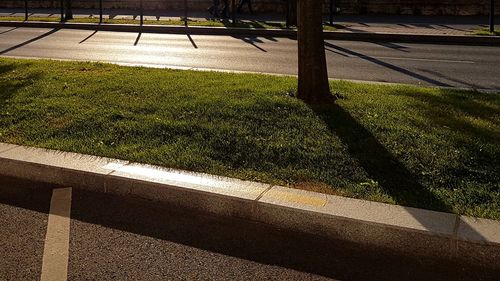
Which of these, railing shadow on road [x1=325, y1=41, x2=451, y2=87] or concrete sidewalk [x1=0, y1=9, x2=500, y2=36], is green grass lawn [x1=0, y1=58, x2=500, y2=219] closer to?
railing shadow on road [x1=325, y1=41, x2=451, y2=87]

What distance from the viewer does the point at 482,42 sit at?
16.0m

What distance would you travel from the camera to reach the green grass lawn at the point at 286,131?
15.5 feet

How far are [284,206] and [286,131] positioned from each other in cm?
195

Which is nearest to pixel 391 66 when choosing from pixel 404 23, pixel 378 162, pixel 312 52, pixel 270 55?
pixel 270 55

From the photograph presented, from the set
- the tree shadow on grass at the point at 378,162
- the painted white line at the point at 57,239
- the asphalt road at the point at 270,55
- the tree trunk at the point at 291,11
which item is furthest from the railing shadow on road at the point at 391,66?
the painted white line at the point at 57,239

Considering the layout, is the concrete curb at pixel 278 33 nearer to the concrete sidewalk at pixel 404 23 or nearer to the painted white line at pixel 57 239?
the concrete sidewalk at pixel 404 23

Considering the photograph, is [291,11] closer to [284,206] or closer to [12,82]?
[12,82]

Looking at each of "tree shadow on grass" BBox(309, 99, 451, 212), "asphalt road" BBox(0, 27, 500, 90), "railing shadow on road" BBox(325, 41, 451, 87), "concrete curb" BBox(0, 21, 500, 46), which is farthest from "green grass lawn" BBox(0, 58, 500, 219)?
"concrete curb" BBox(0, 21, 500, 46)

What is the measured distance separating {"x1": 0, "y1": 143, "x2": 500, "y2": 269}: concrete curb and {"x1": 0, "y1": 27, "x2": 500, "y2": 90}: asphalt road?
20.4 feet

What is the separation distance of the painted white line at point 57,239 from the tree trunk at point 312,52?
3.39 metres

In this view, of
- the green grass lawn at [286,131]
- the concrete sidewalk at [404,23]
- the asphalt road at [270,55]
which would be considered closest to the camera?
the green grass lawn at [286,131]

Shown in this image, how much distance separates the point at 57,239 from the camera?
4059mm

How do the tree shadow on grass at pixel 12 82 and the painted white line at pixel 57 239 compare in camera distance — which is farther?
the tree shadow on grass at pixel 12 82

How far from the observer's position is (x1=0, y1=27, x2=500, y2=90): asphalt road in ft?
35.7
